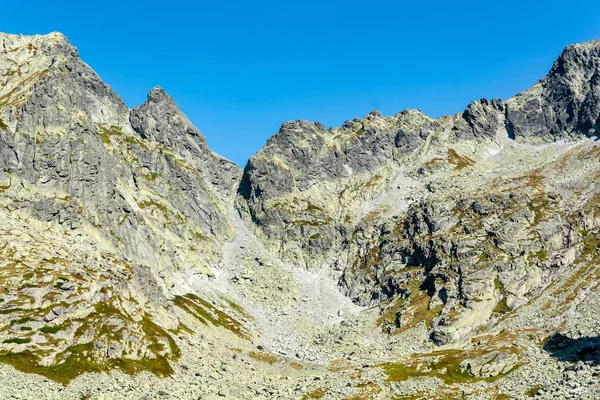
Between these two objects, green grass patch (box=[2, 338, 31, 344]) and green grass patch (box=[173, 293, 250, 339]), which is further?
green grass patch (box=[173, 293, 250, 339])

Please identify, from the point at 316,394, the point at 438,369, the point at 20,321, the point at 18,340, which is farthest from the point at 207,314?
the point at 438,369

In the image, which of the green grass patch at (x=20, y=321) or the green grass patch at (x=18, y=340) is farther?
the green grass patch at (x=20, y=321)

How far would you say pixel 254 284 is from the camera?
165m

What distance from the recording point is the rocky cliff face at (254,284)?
246 feet

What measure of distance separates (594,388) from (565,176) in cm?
15580

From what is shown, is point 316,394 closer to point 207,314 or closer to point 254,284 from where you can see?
point 207,314

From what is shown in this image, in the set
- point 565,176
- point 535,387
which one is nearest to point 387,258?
point 565,176

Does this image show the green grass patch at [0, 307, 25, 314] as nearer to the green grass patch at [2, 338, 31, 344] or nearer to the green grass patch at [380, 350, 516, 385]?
the green grass patch at [2, 338, 31, 344]

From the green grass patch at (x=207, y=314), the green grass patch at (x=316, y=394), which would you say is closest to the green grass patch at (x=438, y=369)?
the green grass patch at (x=316, y=394)

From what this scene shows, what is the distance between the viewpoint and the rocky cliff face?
74875 millimetres

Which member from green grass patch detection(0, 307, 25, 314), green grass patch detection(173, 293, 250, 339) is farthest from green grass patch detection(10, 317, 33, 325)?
green grass patch detection(173, 293, 250, 339)

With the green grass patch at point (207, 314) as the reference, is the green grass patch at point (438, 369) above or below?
below

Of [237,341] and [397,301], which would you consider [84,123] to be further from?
[397,301]

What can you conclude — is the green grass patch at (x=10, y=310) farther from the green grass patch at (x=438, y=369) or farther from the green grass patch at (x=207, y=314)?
the green grass patch at (x=438, y=369)
